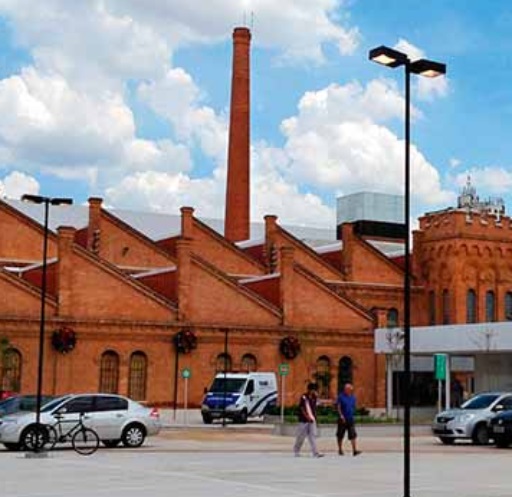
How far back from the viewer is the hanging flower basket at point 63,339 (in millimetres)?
50719

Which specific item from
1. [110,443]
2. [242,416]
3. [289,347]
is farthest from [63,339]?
[110,443]

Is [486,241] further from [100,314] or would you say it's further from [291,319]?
[100,314]

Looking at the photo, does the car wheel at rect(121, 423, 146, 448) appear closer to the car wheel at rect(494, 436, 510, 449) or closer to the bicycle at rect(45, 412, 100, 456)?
the bicycle at rect(45, 412, 100, 456)

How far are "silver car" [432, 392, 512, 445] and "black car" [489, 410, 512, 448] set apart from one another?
1.39 metres

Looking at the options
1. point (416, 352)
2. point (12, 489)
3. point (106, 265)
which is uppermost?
point (106, 265)

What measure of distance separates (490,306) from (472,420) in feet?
113

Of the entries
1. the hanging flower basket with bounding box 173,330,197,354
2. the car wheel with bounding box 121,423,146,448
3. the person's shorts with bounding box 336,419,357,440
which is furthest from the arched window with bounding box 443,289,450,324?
the person's shorts with bounding box 336,419,357,440

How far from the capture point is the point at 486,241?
218 feet

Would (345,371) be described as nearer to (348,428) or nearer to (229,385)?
(229,385)

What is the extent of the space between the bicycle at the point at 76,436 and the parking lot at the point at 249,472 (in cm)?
47

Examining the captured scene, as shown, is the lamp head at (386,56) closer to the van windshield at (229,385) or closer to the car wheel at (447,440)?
the car wheel at (447,440)

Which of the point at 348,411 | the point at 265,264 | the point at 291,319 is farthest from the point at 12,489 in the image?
the point at 265,264

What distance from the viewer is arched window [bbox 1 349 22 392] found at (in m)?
49.9

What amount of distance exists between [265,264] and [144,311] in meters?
14.1
